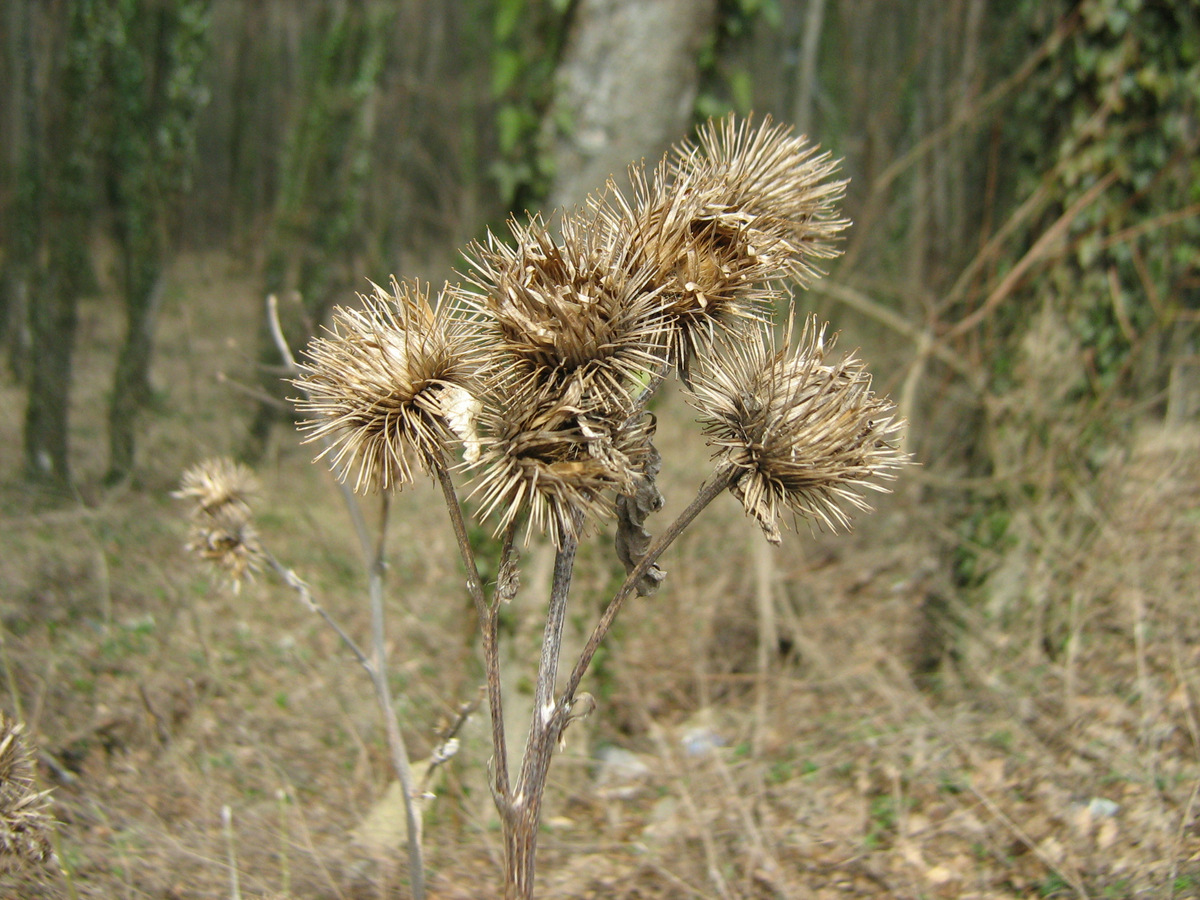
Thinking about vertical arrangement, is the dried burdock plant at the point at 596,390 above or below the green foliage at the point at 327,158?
below

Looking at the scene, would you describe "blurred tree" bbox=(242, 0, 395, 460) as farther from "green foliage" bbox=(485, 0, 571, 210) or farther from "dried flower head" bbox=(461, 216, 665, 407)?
"dried flower head" bbox=(461, 216, 665, 407)

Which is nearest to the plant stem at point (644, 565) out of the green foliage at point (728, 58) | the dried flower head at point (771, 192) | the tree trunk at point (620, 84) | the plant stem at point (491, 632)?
the plant stem at point (491, 632)

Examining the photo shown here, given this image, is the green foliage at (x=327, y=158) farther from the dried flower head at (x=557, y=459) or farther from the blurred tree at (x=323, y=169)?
the dried flower head at (x=557, y=459)

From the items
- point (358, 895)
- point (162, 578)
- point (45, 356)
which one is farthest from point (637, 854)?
point (45, 356)

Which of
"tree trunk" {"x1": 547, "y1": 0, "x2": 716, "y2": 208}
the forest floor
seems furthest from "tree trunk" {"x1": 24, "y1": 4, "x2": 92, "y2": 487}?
"tree trunk" {"x1": 547, "y1": 0, "x2": 716, "y2": 208}

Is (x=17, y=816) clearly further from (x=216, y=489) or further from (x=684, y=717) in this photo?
(x=684, y=717)
